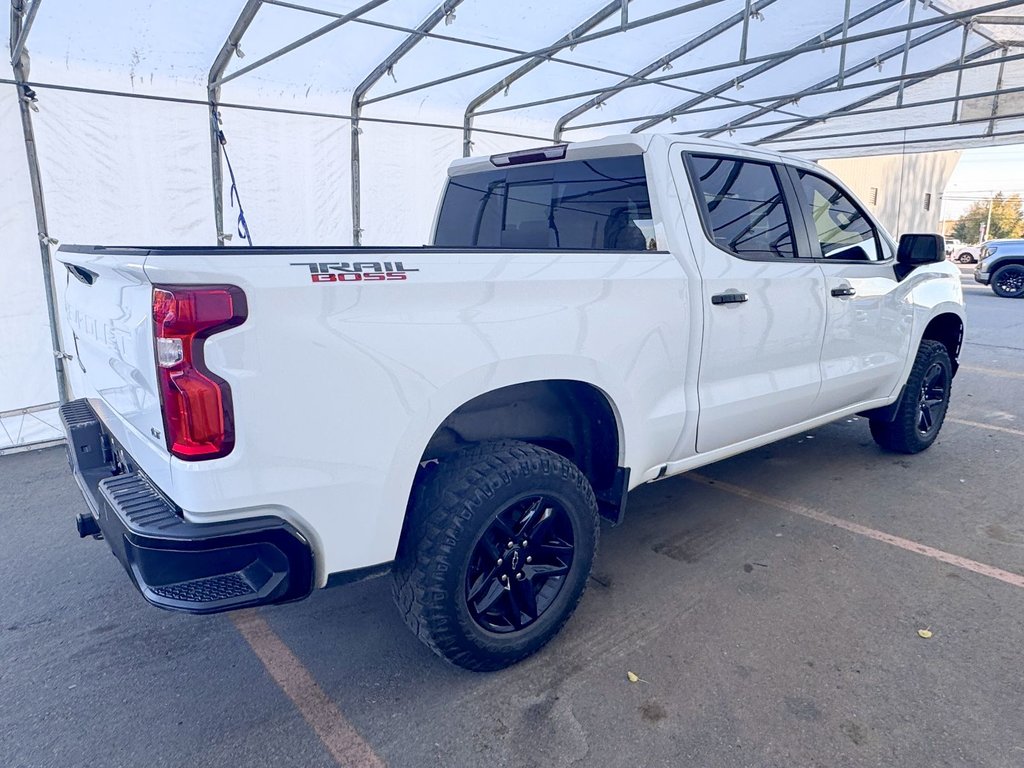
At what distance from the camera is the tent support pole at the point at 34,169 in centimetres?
487

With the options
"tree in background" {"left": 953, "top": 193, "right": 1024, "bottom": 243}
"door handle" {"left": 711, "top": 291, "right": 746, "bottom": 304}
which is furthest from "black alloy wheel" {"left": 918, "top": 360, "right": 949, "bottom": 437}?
"tree in background" {"left": 953, "top": 193, "right": 1024, "bottom": 243}

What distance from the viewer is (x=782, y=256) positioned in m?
3.39

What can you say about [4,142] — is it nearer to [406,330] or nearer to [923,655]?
[406,330]

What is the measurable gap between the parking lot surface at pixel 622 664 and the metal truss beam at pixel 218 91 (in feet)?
11.8

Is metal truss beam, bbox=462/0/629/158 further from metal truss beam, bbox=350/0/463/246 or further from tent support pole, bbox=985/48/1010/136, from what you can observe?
tent support pole, bbox=985/48/1010/136

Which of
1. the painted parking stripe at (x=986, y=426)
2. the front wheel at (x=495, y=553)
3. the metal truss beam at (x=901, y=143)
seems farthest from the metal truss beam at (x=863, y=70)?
the front wheel at (x=495, y=553)

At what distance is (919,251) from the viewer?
4043 mm

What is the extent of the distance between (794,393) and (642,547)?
3.65 ft

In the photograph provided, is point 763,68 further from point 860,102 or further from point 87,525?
point 87,525

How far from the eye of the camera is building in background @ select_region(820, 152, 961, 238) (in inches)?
992

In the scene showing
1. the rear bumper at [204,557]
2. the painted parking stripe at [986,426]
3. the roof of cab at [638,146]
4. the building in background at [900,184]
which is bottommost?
the painted parking stripe at [986,426]

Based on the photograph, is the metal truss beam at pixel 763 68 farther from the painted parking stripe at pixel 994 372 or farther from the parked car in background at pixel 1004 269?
the parked car in background at pixel 1004 269

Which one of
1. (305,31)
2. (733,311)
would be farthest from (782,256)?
(305,31)

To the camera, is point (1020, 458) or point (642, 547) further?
point (1020, 458)
